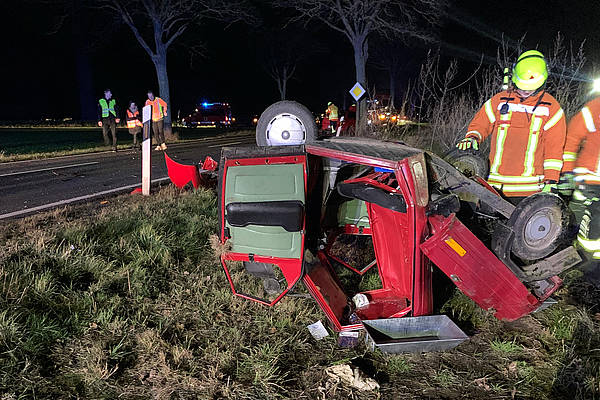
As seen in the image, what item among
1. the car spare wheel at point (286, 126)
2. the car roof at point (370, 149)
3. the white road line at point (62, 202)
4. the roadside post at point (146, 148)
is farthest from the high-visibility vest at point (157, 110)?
the car roof at point (370, 149)

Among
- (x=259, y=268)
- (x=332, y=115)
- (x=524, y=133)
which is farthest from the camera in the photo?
(x=332, y=115)

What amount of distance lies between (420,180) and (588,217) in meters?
1.76

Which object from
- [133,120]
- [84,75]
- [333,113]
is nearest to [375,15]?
[333,113]

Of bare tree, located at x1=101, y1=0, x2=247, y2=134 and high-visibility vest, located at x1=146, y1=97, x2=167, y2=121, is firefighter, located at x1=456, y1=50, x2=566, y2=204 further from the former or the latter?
bare tree, located at x1=101, y1=0, x2=247, y2=134

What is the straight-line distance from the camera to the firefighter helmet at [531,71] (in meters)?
3.31

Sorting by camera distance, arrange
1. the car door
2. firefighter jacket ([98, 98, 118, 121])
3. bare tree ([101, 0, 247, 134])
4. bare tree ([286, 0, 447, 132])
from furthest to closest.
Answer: bare tree ([101, 0, 247, 134])
bare tree ([286, 0, 447, 132])
firefighter jacket ([98, 98, 118, 121])
the car door

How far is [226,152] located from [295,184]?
1.79ft

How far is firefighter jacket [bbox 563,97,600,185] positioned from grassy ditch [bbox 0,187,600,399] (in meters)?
1.07

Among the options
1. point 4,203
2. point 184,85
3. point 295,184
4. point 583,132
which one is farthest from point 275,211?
point 184,85

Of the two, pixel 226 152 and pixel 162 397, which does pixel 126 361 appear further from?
pixel 226 152

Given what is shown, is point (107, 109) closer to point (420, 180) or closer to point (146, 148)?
point (146, 148)

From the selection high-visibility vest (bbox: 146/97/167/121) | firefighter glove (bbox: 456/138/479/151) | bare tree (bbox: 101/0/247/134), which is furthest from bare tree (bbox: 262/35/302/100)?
firefighter glove (bbox: 456/138/479/151)

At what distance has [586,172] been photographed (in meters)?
3.35

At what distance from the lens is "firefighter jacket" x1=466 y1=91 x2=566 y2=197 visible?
341 cm
